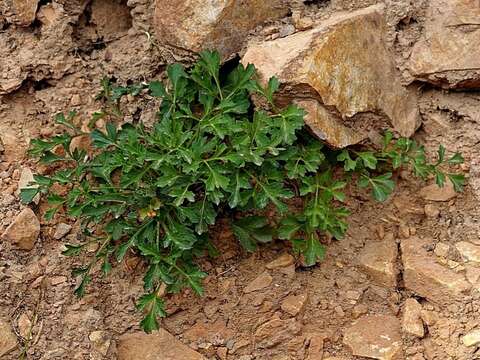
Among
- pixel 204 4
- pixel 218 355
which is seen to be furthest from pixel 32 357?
pixel 204 4

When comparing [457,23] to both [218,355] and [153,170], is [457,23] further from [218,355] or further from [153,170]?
[218,355]

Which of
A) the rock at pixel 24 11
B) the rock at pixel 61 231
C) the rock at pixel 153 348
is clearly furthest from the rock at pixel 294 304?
the rock at pixel 24 11

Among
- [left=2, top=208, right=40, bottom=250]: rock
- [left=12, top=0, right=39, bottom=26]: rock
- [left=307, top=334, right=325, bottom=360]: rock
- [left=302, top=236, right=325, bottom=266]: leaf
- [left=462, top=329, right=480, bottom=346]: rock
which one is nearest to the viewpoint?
[left=462, top=329, right=480, bottom=346]: rock

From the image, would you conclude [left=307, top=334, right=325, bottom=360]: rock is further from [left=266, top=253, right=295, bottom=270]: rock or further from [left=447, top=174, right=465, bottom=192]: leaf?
[left=447, top=174, right=465, bottom=192]: leaf

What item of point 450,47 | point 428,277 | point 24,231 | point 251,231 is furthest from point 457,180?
point 24,231

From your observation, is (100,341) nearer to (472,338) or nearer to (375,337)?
(375,337)

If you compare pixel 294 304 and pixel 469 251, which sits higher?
pixel 294 304

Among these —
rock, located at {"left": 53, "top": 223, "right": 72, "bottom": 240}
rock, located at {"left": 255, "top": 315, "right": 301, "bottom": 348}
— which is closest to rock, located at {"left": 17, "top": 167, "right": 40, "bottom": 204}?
rock, located at {"left": 53, "top": 223, "right": 72, "bottom": 240}
